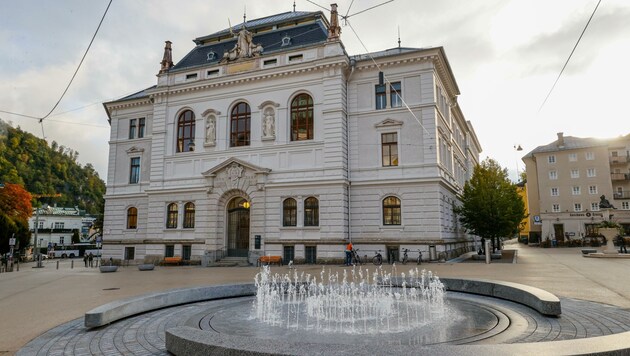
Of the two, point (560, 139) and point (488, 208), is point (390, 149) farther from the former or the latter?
point (560, 139)

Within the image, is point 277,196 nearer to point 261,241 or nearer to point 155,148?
point 261,241

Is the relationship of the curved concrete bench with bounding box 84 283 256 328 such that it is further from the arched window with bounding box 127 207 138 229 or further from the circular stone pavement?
the arched window with bounding box 127 207 138 229

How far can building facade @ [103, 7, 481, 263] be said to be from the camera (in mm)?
27500

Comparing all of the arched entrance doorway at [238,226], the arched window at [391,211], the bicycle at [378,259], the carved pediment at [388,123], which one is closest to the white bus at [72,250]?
the arched entrance doorway at [238,226]

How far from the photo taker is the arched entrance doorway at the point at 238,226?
30562 mm

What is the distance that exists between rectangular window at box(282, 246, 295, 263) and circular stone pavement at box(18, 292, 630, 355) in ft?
59.2

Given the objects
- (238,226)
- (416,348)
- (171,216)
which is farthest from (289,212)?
(416,348)

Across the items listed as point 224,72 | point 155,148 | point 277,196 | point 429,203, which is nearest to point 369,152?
point 429,203

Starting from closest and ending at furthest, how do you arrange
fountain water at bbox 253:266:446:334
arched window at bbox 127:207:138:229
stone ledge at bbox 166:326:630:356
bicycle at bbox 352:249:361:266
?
stone ledge at bbox 166:326:630:356, fountain water at bbox 253:266:446:334, bicycle at bbox 352:249:361:266, arched window at bbox 127:207:138:229

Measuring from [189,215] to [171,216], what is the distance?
181 cm

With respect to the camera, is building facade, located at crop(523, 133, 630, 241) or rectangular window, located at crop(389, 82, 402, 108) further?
building facade, located at crop(523, 133, 630, 241)

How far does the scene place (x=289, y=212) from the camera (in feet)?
95.2

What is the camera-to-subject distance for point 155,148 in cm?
3341

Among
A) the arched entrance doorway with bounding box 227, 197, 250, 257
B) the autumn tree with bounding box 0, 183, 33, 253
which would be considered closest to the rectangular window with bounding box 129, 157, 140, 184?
the arched entrance doorway with bounding box 227, 197, 250, 257
